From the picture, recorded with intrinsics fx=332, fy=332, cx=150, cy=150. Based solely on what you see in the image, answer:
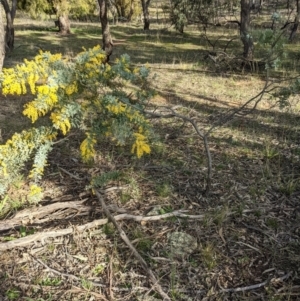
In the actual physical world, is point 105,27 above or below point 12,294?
above

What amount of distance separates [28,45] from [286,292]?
1235cm

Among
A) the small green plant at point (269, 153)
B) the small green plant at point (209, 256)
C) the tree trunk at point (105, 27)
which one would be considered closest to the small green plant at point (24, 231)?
the small green plant at point (209, 256)

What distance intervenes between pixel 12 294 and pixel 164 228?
4.00 ft

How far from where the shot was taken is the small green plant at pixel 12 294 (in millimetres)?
2223

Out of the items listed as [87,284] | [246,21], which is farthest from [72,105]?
[246,21]

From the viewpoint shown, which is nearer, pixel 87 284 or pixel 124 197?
pixel 87 284

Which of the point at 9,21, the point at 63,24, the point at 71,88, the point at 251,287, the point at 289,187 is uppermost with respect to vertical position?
the point at 63,24

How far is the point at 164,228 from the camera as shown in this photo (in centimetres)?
278

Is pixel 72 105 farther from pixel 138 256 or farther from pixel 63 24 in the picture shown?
pixel 63 24

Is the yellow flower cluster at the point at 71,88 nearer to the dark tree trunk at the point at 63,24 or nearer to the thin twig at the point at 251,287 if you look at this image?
the thin twig at the point at 251,287

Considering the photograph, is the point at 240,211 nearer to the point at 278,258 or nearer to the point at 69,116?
the point at 278,258

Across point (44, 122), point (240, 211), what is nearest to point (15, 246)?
point (240, 211)

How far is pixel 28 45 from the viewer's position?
1224 centimetres

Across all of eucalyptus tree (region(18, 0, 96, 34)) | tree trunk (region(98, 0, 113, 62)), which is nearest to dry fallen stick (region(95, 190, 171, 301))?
tree trunk (region(98, 0, 113, 62))
